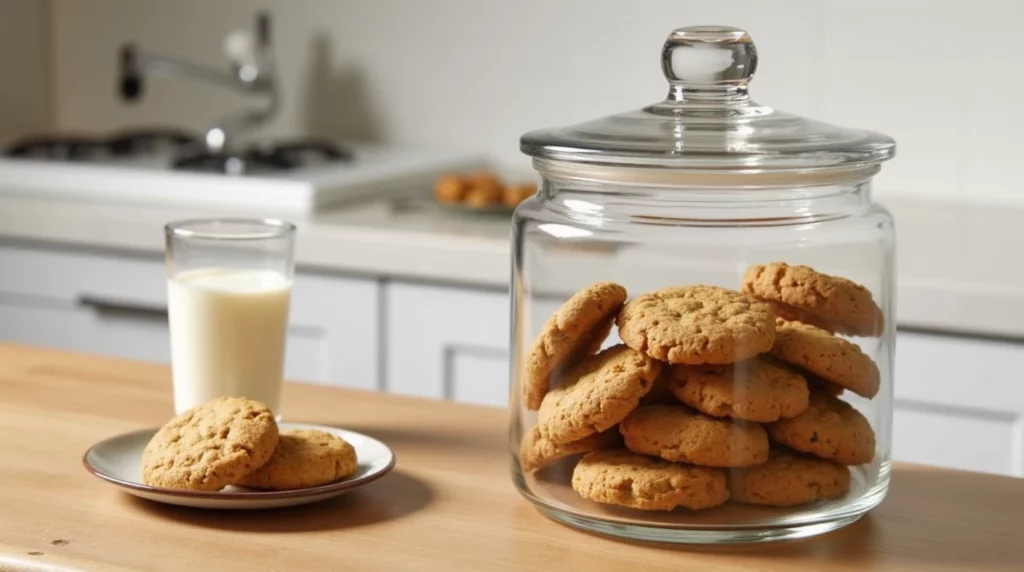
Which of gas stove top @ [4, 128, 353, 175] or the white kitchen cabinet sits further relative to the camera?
gas stove top @ [4, 128, 353, 175]

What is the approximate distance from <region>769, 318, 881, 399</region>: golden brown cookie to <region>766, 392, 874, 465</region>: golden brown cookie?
15mm

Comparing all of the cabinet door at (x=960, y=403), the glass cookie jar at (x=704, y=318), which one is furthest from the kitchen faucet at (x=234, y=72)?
the glass cookie jar at (x=704, y=318)

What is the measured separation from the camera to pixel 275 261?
100 cm

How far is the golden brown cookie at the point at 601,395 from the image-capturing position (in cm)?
73

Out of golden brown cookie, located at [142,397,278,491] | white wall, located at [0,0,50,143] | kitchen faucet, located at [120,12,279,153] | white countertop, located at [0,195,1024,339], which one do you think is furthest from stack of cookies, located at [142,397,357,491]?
white wall, located at [0,0,50,143]

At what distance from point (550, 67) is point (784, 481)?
5.71 ft

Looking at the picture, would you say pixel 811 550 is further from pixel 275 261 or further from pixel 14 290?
pixel 14 290

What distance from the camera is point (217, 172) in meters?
2.11

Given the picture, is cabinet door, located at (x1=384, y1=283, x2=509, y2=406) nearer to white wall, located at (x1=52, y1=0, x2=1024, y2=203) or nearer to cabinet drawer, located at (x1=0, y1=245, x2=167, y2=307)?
cabinet drawer, located at (x1=0, y1=245, x2=167, y2=307)

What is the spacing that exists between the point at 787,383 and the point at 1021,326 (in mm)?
891

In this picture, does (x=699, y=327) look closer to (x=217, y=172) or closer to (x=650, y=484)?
(x=650, y=484)

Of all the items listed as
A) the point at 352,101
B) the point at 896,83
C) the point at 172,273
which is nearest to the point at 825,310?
the point at 172,273

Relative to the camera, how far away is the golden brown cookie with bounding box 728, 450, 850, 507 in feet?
2.45

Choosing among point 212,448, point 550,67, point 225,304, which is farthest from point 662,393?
point 550,67
